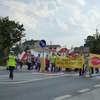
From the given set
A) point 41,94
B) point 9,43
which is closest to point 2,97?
point 41,94

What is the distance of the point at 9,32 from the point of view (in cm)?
7075

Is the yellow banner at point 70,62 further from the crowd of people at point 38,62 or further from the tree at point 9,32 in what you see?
the tree at point 9,32

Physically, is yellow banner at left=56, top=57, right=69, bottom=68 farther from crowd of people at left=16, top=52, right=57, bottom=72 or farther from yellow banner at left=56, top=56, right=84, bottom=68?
crowd of people at left=16, top=52, right=57, bottom=72

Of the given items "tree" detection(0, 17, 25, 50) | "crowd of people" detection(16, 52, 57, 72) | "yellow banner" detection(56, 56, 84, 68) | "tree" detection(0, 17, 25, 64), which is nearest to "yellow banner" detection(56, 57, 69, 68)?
"yellow banner" detection(56, 56, 84, 68)

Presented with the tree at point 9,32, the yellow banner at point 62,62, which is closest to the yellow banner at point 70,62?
the yellow banner at point 62,62

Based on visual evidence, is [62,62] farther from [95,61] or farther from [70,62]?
[95,61]

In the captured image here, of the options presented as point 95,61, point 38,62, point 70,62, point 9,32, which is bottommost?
point 95,61

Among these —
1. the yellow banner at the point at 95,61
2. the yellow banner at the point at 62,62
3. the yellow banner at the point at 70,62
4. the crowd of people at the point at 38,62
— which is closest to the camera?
the yellow banner at the point at 95,61

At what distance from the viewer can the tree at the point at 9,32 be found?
67312 millimetres

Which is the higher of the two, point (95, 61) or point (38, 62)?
point (38, 62)

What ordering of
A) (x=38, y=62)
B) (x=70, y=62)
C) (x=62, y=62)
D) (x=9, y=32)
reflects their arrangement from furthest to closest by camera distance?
(x=9, y=32) < (x=38, y=62) < (x=62, y=62) < (x=70, y=62)

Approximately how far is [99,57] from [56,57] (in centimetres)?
618

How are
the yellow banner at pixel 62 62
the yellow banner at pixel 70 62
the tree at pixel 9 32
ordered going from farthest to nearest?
the tree at pixel 9 32
the yellow banner at pixel 62 62
the yellow banner at pixel 70 62

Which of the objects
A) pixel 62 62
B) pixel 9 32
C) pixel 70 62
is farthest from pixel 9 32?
pixel 70 62
